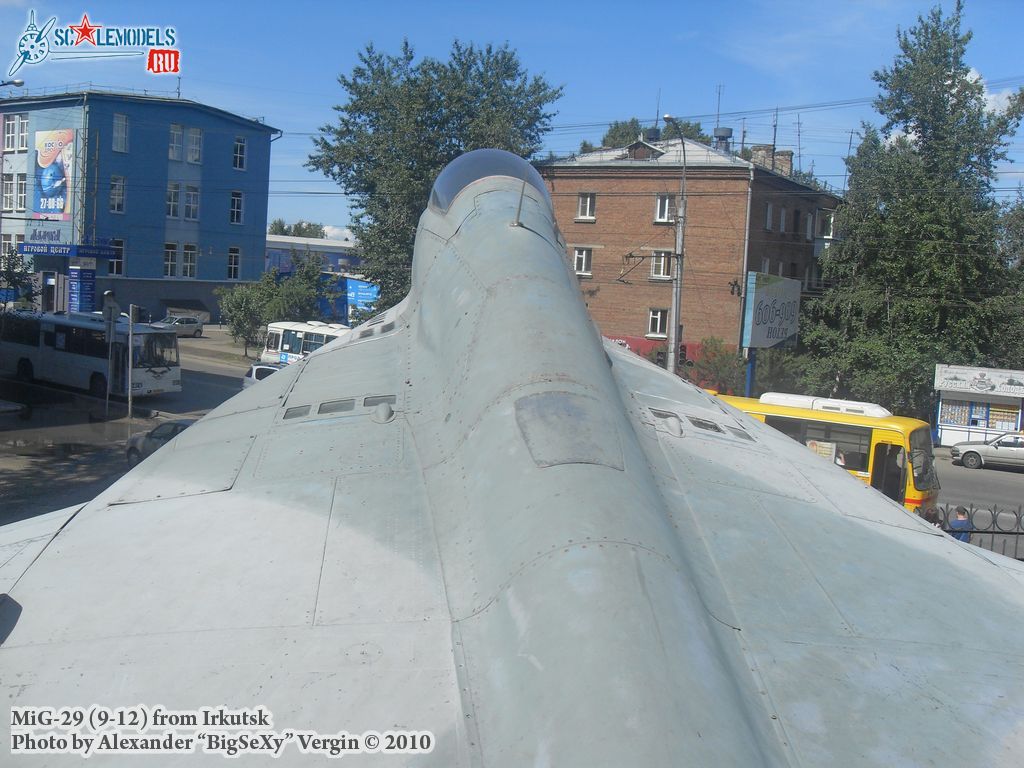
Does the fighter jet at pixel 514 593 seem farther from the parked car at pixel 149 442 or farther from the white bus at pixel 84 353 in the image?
the white bus at pixel 84 353

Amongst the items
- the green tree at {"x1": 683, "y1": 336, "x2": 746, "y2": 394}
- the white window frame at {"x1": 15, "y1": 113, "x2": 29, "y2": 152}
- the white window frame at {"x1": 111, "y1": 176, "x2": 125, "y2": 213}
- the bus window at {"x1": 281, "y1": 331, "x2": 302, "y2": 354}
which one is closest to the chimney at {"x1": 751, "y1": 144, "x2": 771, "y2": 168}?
the green tree at {"x1": 683, "y1": 336, "x2": 746, "y2": 394}

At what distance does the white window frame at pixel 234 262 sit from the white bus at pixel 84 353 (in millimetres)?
29674

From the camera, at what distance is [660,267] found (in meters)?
41.7

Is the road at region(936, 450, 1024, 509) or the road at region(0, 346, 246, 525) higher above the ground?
the road at region(0, 346, 246, 525)

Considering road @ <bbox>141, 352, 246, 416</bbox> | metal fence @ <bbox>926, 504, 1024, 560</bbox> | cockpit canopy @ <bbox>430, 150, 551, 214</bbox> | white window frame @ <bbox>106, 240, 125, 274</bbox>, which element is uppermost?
white window frame @ <bbox>106, 240, 125, 274</bbox>

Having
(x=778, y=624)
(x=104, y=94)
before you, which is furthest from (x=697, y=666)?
(x=104, y=94)

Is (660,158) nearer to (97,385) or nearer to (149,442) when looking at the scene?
(97,385)

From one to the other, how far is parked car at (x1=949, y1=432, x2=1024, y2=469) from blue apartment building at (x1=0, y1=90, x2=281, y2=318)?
47.7 m

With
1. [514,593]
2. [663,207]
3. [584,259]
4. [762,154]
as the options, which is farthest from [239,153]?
[514,593]

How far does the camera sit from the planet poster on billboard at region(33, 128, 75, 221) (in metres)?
53.8

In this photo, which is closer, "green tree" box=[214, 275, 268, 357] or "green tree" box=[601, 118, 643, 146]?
"green tree" box=[214, 275, 268, 357]

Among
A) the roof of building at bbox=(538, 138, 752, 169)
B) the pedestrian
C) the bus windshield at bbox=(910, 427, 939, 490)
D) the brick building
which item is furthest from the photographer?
the roof of building at bbox=(538, 138, 752, 169)

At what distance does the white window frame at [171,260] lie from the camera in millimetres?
58938

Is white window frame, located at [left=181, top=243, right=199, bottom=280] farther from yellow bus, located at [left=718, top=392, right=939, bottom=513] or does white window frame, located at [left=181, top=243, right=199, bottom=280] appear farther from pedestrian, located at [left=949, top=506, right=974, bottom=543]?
pedestrian, located at [left=949, top=506, right=974, bottom=543]
